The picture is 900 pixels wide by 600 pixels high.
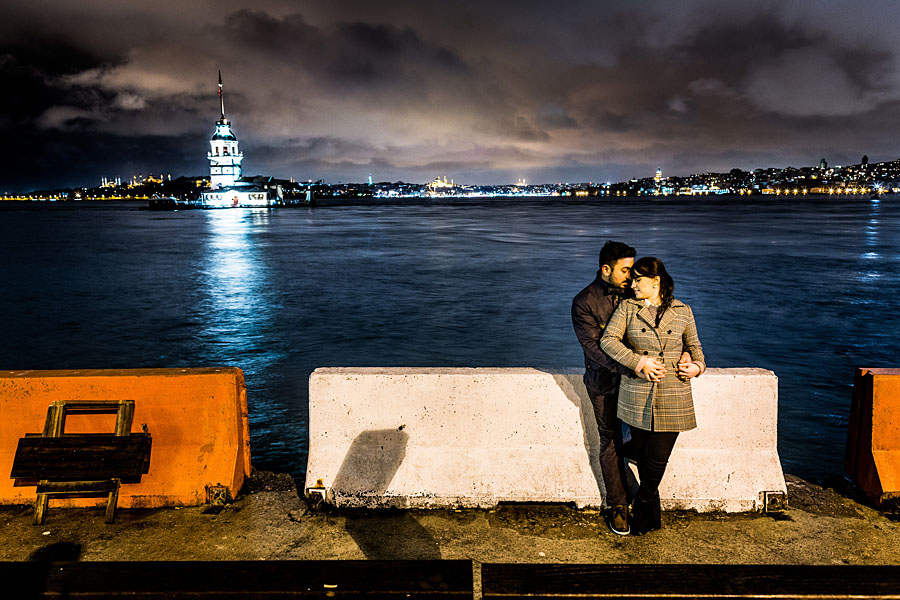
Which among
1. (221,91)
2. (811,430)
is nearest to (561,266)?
(811,430)

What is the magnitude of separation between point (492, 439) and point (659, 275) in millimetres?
1681

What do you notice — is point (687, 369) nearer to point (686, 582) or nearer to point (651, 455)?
point (651, 455)

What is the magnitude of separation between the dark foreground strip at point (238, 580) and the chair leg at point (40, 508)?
5.86ft

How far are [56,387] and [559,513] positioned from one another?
12.3 ft

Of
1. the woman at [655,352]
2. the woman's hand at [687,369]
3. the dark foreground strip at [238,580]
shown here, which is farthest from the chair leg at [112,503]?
the woman's hand at [687,369]

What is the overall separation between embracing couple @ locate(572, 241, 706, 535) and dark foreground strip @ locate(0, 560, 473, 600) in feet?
5.56

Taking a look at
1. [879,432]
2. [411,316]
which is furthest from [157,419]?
[411,316]

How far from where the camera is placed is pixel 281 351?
43.7 feet

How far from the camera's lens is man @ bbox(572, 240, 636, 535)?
429cm

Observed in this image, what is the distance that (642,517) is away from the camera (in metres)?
4.27

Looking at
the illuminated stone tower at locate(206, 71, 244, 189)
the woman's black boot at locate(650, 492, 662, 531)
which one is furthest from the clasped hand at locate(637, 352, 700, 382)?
the illuminated stone tower at locate(206, 71, 244, 189)

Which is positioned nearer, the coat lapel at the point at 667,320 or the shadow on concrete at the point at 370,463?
the coat lapel at the point at 667,320

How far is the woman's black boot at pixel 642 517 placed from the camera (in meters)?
4.27

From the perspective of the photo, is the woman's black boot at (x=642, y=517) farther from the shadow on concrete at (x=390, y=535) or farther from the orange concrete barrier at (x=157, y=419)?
the orange concrete barrier at (x=157, y=419)
